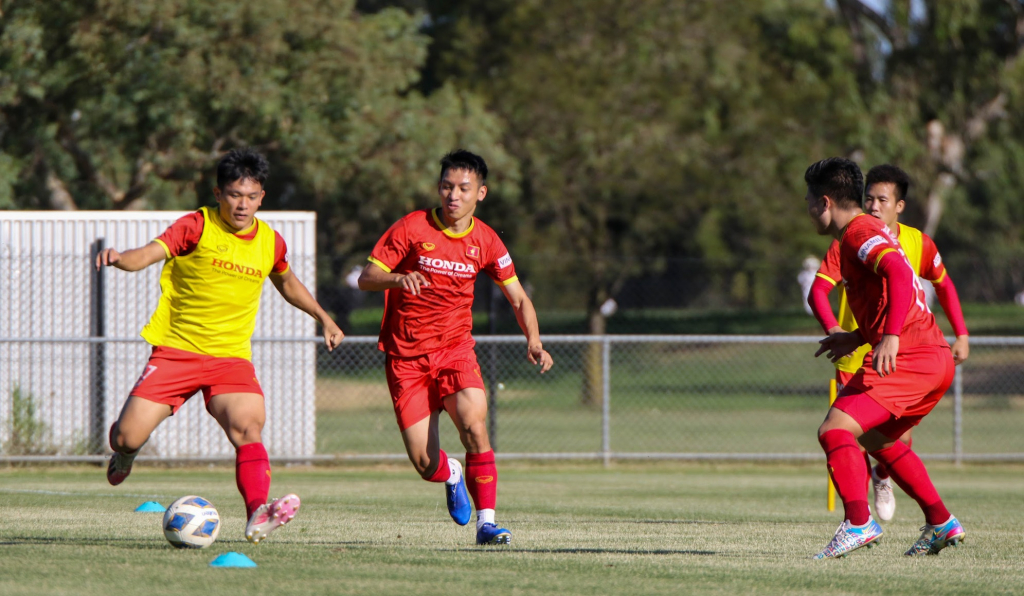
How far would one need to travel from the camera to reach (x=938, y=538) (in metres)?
6.65

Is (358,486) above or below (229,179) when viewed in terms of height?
below

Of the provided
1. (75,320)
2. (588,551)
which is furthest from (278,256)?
(75,320)

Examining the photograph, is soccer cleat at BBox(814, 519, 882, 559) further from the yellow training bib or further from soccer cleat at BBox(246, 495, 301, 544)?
the yellow training bib

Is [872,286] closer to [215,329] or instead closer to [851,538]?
[851,538]

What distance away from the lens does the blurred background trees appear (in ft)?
57.4

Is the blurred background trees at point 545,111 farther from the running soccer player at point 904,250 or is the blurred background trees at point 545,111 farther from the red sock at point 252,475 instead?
the red sock at point 252,475

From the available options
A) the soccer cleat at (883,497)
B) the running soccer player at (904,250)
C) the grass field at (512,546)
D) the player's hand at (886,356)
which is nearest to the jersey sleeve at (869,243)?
the player's hand at (886,356)

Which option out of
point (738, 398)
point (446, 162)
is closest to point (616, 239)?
point (738, 398)

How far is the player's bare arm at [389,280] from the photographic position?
6688mm

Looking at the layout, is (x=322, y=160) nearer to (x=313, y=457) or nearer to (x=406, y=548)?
(x=313, y=457)

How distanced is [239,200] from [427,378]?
1519 mm

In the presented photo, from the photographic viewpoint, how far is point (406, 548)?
6668 mm

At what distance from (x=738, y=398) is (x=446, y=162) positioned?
1518 centimetres

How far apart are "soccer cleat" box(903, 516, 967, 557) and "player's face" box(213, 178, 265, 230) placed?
13.0 feet
